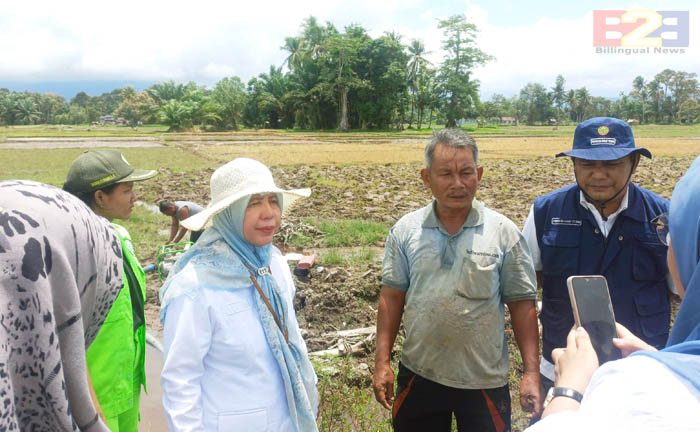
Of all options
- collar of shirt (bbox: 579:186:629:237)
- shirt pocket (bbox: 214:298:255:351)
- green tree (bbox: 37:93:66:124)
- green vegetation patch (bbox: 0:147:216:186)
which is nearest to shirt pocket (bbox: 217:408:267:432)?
shirt pocket (bbox: 214:298:255:351)

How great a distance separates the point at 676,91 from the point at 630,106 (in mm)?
6449

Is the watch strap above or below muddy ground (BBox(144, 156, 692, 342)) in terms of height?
above

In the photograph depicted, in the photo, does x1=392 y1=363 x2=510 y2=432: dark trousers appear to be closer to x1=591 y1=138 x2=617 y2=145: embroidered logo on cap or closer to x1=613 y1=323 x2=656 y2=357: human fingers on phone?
x1=613 y1=323 x2=656 y2=357: human fingers on phone

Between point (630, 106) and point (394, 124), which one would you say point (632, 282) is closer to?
point (394, 124)

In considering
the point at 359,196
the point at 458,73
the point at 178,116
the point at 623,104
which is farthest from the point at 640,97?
the point at 359,196

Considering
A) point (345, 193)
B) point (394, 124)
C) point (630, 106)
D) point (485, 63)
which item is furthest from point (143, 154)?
point (630, 106)

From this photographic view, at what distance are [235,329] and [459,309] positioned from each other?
99 cm

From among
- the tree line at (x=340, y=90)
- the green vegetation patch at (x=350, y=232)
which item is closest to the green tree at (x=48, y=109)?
the tree line at (x=340, y=90)

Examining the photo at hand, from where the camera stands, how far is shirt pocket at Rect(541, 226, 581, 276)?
2.29 m

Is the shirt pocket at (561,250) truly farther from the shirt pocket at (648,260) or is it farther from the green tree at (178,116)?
the green tree at (178,116)

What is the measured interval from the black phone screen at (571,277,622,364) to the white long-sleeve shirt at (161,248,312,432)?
1071mm

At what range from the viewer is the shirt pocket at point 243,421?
65.4 inches

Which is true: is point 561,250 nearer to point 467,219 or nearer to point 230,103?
point 467,219

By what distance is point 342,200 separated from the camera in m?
11.6
